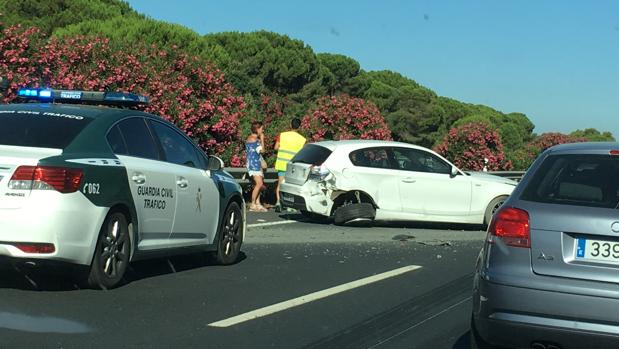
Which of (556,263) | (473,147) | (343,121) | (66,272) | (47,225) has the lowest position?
(66,272)

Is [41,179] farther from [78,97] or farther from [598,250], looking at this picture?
[598,250]

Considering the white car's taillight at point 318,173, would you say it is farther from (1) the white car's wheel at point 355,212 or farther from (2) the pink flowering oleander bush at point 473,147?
(2) the pink flowering oleander bush at point 473,147

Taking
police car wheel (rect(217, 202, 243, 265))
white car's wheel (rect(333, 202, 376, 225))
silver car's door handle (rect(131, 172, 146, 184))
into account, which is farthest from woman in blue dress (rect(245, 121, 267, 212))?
silver car's door handle (rect(131, 172, 146, 184))

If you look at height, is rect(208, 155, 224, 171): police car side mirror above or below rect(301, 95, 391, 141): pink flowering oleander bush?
below

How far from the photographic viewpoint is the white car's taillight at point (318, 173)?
1320 cm

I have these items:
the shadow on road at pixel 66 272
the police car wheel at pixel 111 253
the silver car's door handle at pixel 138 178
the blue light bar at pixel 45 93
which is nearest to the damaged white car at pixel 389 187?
the shadow on road at pixel 66 272

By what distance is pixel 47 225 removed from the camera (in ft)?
19.9

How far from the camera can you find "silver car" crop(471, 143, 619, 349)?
165 inches

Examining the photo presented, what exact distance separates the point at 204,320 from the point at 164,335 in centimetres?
55

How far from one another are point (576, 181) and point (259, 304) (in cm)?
309

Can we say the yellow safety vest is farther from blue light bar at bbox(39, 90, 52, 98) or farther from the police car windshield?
the police car windshield

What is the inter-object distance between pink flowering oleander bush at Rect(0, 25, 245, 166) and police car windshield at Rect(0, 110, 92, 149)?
10115mm

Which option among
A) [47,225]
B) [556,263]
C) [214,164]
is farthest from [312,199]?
[556,263]

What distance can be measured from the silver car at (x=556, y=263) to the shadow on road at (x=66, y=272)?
3.58m
